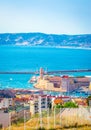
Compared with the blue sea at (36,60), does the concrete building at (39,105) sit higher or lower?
lower

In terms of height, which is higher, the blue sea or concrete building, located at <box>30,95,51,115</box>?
the blue sea

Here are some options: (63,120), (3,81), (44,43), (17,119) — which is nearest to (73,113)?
(63,120)

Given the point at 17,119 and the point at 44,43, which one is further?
the point at 44,43

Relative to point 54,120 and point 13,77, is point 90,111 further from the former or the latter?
point 13,77

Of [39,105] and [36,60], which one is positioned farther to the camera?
[36,60]

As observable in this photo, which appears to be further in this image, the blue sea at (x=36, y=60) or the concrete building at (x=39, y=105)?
the blue sea at (x=36, y=60)

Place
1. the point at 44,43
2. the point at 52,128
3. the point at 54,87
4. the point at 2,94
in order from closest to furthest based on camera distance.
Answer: the point at 52,128
the point at 2,94
the point at 54,87
the point at 44,43

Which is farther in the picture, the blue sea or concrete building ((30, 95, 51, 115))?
the blue sea

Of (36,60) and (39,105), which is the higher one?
(36,60)
